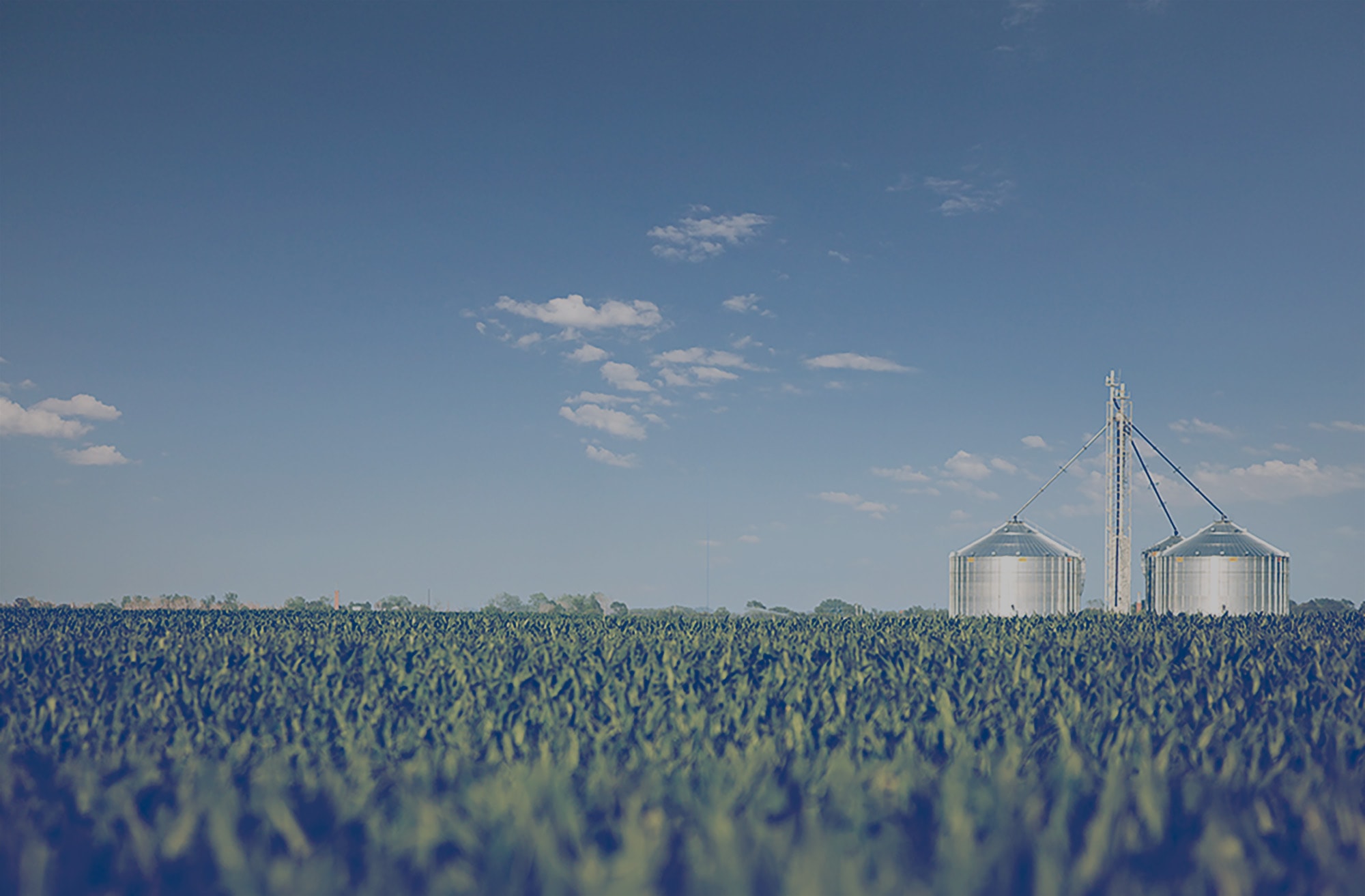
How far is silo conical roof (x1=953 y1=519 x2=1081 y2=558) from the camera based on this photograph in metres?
38.8

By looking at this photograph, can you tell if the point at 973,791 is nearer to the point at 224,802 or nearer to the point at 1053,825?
the point at 1053,825

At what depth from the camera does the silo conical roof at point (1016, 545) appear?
38.8 metres

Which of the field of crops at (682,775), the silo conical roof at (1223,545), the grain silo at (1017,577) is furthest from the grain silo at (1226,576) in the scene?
the field of crops at (682,775)

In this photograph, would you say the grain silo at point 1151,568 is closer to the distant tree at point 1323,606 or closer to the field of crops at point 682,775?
the distant tree at point 1323,606

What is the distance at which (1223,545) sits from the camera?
38.8 meters

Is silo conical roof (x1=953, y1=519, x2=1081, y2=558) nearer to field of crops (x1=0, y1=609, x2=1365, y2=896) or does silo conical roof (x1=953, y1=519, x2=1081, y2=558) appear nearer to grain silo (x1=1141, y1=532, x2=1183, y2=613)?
grain silo (x1=1141, y1=532, x2=1183, y2=613)

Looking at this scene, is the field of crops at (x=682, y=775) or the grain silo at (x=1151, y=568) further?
the grain silo at (x=1151, y=568)

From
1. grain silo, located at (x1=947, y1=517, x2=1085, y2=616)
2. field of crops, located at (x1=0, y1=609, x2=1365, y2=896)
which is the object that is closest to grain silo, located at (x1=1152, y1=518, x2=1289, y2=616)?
grain silo, located at (x1=947, y1=517, x2=1085, y2=616)

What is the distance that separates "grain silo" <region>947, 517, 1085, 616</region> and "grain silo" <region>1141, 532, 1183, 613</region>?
11.0ft

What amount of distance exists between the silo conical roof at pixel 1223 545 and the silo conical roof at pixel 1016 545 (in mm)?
4291

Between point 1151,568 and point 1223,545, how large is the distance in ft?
9.56

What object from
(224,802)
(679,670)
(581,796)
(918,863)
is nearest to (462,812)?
(581,796)

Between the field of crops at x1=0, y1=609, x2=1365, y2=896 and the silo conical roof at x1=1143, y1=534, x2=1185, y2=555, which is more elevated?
the silo conical roof at x1=1143, y1=534, x2=1185, y2=555

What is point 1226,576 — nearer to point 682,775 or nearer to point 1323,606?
point 1323,606
